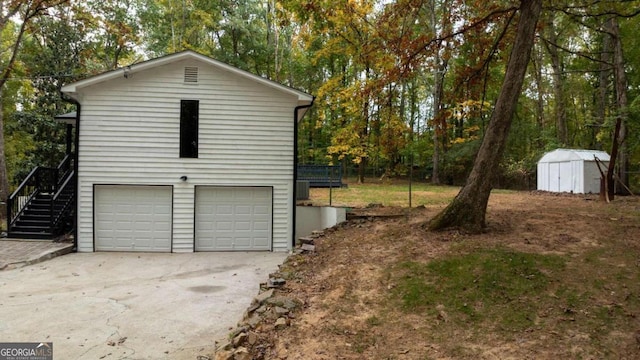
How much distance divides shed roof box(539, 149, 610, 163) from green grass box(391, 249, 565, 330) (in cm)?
1279

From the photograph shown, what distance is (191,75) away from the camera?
10.6 metres

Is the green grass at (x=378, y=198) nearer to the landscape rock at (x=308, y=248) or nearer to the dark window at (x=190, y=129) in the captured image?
the landscape rock at (x=308, y=248)

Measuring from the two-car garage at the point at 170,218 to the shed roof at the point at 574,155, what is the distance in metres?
13.3

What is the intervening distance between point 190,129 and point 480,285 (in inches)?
332

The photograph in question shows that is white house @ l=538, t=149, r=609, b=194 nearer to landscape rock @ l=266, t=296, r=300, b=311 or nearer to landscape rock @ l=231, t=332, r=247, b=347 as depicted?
landscape rock @ l=266, t=296, r=300, b=311

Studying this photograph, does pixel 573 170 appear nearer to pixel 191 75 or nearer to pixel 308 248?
pixel 308 248

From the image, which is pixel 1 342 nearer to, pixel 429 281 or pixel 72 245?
pixel 429 281

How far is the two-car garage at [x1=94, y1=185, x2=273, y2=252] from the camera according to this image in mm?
10508

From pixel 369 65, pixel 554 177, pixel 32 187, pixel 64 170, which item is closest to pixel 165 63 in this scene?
pixel 369 65

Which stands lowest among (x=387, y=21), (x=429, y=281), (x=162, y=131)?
(x=429, y=281)

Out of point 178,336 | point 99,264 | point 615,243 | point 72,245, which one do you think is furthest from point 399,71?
point 72,245

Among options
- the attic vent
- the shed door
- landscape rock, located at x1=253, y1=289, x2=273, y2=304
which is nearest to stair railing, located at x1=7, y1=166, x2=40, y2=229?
the attic vent

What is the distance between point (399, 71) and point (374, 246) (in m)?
4.20

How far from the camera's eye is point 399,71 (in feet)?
29.4
